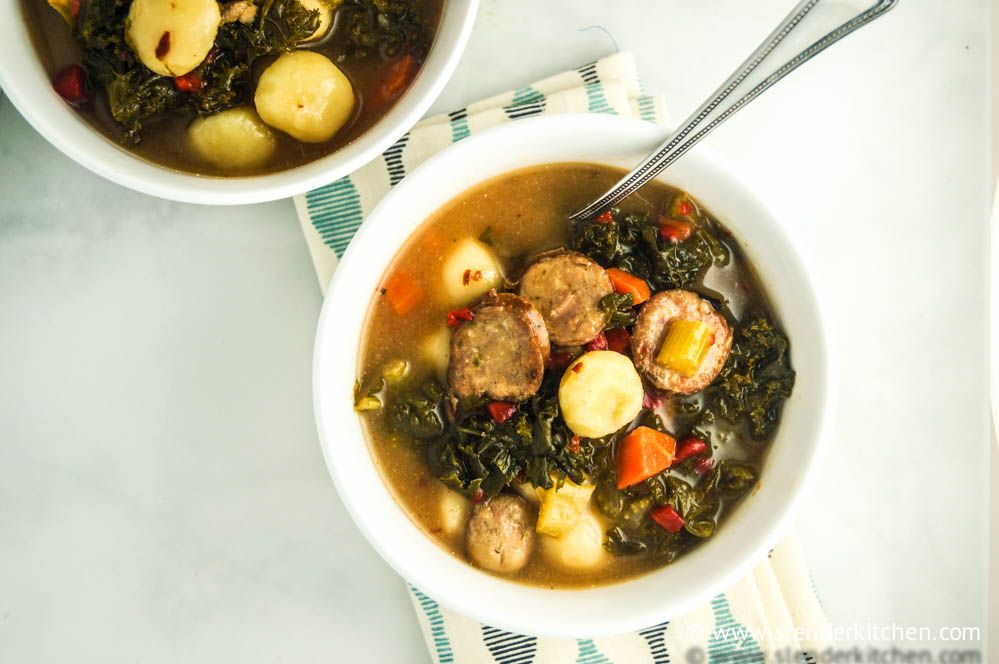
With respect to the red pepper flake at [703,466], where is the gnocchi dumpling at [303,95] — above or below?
above

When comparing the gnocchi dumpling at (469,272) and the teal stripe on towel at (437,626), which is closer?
the gnocchi dumpling at (469,272)

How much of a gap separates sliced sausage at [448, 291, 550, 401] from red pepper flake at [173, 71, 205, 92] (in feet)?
3.33

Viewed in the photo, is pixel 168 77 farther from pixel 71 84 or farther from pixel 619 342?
pixel 619 342

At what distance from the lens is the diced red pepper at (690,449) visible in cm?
250

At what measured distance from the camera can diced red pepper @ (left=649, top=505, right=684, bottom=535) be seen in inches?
97.7

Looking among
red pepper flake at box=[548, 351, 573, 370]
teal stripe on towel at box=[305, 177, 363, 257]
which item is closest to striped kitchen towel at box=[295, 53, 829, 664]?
teal stripe on towel at box=[305, 177, 363, 257]

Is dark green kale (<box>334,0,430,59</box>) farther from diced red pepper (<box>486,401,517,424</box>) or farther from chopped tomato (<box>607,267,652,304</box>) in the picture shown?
diced red pepper (<box>486,401,517,424</box>)

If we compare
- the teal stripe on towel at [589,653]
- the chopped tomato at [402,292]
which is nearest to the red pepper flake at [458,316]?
the chopped tomato at [402,292]

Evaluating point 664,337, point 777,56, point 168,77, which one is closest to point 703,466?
point 664,337

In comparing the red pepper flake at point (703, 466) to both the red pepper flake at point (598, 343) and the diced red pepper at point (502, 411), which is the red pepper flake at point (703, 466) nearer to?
the red pepper flake at point (598, 343)

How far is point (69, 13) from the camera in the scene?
2406mm

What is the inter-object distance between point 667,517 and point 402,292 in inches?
40.0

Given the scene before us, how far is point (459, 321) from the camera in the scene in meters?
2.50

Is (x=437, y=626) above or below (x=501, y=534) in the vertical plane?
below
